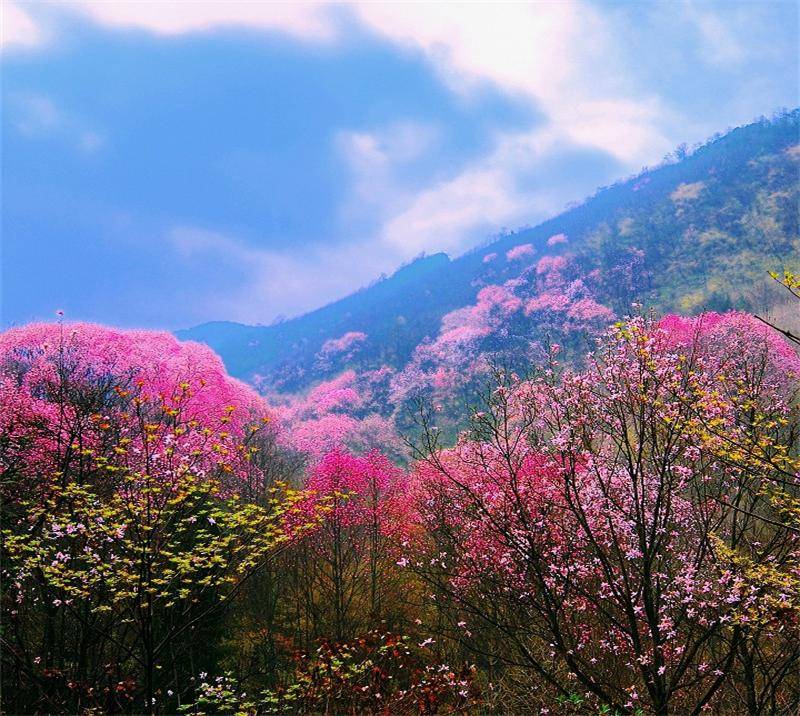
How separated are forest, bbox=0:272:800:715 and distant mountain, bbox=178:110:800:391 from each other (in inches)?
2172

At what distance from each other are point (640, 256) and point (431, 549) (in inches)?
2983

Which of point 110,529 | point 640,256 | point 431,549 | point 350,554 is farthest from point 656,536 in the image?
point 640,256

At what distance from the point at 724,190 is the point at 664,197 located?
38.4ft

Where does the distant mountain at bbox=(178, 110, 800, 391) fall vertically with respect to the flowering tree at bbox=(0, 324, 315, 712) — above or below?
above

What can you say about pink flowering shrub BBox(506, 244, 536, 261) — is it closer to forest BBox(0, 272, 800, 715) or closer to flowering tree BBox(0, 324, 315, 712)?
forest BBox(0, 272, 800, 715)

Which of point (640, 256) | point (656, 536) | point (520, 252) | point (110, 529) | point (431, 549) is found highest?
point (520, 252)

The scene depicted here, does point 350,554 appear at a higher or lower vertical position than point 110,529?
lower

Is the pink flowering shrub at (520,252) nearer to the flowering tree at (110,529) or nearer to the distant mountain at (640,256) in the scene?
the distant mountain at (640,256)

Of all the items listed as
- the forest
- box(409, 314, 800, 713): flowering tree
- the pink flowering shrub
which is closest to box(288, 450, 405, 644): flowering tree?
the forest

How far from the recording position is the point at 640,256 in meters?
80.3

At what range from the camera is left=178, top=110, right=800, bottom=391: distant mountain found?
229ft

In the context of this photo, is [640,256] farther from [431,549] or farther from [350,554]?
[350,554]

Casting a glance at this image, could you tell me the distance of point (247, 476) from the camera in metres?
24.3

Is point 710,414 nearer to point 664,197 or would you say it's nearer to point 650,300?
point 650,300
